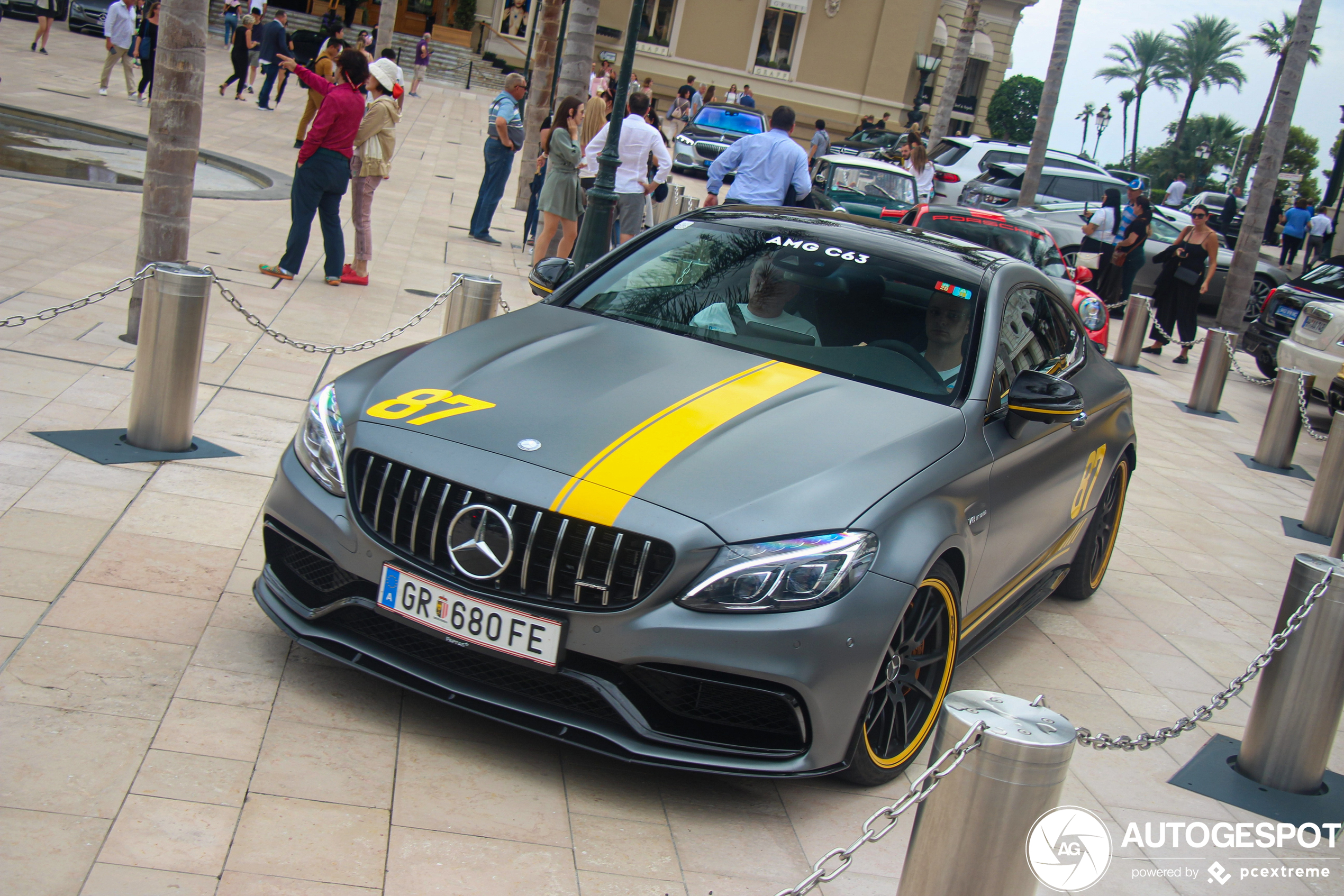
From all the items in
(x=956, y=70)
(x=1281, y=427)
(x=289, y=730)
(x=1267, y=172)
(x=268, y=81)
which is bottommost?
(x=289, y=730)

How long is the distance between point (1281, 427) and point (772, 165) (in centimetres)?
524

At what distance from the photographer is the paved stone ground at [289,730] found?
3.02 m

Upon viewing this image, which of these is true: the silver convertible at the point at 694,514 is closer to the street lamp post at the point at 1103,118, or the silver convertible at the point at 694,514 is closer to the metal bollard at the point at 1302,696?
the metal bollard at the point at 1302,696

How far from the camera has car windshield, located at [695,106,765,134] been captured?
3052 centimetres

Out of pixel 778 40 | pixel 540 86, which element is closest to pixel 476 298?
pixel 540 86

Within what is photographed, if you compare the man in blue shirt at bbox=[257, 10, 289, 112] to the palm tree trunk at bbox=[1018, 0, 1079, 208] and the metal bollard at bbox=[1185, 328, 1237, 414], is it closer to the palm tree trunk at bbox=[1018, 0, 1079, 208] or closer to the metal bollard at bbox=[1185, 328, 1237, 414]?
the palm tree trunk at bbox=[1018, 0, 1079, 208]

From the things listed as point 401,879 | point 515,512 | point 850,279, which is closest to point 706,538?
point 515,512

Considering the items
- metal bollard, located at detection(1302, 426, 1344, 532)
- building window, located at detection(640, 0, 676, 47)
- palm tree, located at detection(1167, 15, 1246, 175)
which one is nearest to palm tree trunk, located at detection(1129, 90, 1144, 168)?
palm tree, located at detection(1167, 15, 1246, 175)

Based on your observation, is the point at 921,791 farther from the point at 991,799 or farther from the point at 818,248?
the point at 818,248

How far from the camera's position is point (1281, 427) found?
11094 millimetres

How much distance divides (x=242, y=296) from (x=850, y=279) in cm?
598

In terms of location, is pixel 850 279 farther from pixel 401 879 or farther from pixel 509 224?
pixel 509 224

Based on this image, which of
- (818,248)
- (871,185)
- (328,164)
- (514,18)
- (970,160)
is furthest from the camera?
(514,18)

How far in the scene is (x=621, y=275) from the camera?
16.8 ft
